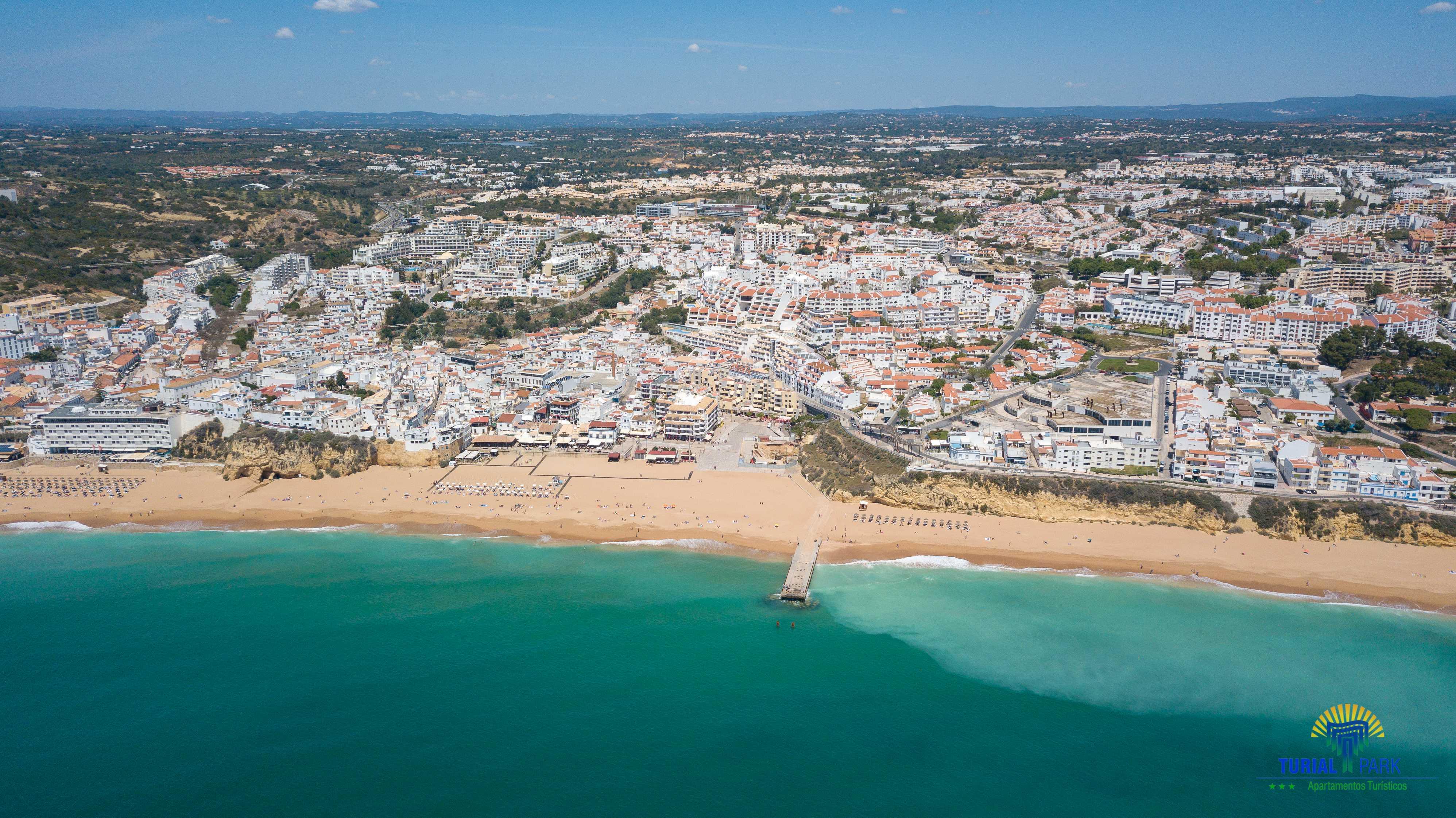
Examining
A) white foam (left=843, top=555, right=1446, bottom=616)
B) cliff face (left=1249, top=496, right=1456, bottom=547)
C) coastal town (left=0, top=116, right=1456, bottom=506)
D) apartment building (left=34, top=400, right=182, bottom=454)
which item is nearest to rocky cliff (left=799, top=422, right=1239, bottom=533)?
coastal town (left=0, top=116, right=1456, bottom=506)

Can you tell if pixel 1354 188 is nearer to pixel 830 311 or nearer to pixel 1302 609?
pixel 830 311

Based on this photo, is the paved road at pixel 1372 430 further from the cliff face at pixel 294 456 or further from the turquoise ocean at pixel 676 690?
the cliff face at pixel 294 456

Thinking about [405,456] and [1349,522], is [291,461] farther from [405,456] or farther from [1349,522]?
[1349,522]

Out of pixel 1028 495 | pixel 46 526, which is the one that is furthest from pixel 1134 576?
pixel 46 526

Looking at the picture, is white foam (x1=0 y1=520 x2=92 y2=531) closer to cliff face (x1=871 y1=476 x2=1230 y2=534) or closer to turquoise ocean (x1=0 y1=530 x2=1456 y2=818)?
turquoise ocean (x1=0 y1=530 x2=1456 y2=818)

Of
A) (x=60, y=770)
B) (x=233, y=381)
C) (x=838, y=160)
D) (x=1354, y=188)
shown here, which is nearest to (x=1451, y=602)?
(x=60, y=770)
